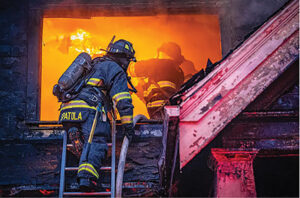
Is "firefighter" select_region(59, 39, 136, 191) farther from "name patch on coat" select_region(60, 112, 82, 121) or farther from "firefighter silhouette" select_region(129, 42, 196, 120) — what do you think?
"firefighter silhouette" select_region(129, 42, 196, 120)

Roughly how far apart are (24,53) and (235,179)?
4.68 metres

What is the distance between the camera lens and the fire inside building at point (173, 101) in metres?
2.20

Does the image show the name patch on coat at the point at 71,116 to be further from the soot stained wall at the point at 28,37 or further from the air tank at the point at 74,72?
the soot stained wall at the point at 28,37

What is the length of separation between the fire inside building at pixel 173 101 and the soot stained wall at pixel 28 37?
2 centimetres

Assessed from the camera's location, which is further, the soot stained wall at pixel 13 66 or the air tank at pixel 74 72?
the soot stained wall at pixel 13 66

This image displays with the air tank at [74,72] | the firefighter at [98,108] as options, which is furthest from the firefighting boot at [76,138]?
the air tank at [74,72]

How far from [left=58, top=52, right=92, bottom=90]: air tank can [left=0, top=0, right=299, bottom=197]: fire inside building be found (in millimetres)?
482

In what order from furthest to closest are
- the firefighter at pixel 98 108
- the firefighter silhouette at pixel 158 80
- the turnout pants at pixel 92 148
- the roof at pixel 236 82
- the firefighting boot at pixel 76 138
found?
1. the firefighter silhouette at pixel 158 80
2. the firefighting boot at pixel 76 138
3. the firefighter at pixel 98 108
4. the turnout pants at pixel 92 148
5. the roof at pixel 236 82

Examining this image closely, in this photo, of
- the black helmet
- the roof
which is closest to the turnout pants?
the black helmet

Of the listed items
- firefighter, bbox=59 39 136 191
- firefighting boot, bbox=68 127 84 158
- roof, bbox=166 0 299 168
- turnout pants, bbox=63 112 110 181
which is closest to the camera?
roof, bbox=166 0 299 168

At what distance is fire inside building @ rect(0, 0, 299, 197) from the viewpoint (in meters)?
2.20

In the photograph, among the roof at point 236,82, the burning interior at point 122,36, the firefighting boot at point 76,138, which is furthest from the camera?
the burning interior at point 122,36

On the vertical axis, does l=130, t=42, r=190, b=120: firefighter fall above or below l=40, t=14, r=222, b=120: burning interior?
below

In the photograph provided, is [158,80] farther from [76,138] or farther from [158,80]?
[76,138]
